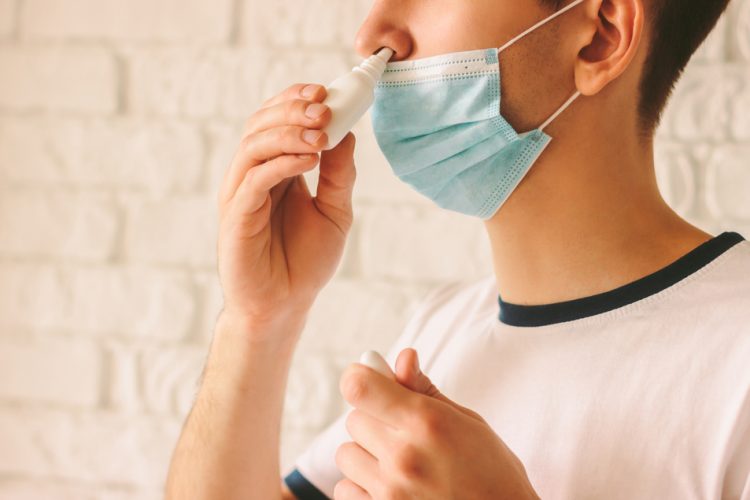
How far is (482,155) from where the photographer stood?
980 millimetres

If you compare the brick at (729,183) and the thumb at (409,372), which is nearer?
the thumb at (409,372)

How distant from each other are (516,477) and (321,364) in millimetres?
753

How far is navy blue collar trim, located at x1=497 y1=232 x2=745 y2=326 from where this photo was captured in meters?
0.91

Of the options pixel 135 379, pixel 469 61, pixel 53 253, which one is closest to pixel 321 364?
pixel 135 379

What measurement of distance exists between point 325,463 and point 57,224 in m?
0.75

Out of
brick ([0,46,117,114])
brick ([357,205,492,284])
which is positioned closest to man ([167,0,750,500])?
brick ([357,205,492,284])

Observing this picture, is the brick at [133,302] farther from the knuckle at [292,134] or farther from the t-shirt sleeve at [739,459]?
the t-shirt sleeve at [739,459]

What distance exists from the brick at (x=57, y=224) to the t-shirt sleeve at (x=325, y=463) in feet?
1.98

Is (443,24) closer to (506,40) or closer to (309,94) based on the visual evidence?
(506,40)

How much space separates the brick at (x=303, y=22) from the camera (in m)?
1.45

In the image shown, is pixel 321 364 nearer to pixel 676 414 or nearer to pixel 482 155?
pixel 482 155

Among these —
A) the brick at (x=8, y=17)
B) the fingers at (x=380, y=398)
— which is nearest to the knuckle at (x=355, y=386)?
the fingers at (x=380, y=398)

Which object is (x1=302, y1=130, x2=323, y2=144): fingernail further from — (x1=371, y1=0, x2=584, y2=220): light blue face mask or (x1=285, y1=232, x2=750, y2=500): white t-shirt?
(x1=285, y1=232, x2=750, y2=500): white t-shirt

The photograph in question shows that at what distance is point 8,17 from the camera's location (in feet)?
5.32
